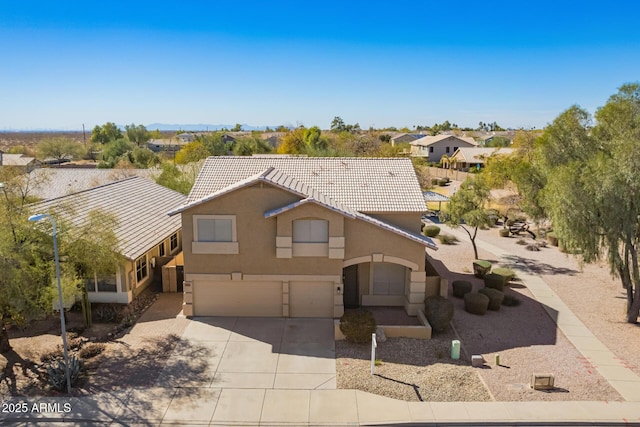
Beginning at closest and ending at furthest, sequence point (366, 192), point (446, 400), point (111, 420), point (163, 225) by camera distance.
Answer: point (111, 420), point (446, 400), point (366, 192), point (163, 225)

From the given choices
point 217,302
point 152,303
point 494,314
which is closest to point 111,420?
point 217,302

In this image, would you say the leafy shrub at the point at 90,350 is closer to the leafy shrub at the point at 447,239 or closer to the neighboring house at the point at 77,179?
the neighboring house at the point at 77,179

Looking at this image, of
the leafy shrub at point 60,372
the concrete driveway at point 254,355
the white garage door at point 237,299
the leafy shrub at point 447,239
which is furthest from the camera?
the leafy shrub at point 447,239

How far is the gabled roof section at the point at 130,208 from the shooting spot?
20.0m

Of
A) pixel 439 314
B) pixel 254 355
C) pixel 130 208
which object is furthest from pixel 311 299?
pixel 130 208

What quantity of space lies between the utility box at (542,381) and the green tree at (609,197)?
7.13 meters

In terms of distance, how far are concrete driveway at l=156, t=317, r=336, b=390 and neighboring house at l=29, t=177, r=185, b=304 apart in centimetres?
386

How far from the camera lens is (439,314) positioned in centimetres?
1866

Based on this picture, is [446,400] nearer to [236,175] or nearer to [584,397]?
[584,397]

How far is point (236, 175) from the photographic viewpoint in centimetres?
2259

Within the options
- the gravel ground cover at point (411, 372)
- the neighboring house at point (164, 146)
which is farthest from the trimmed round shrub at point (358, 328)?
the neighboring house at point (164, 146)

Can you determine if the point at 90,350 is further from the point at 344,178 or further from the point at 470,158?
the point at 470,158

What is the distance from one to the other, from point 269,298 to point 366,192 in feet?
21.8

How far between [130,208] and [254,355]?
1304cm
